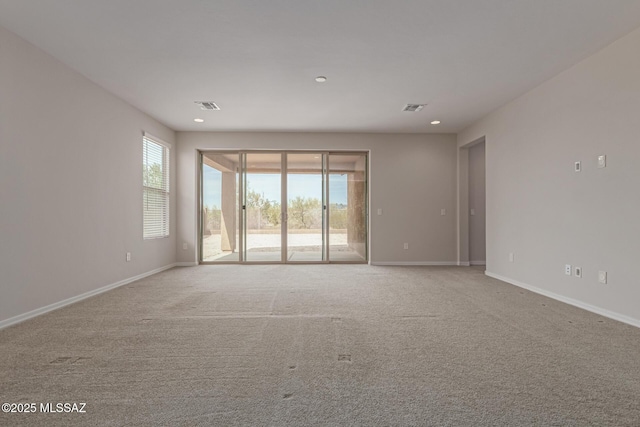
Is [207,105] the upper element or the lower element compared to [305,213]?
upper

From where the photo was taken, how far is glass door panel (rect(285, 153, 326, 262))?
22.7 feet

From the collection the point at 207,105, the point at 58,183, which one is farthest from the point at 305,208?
the point at 58,183

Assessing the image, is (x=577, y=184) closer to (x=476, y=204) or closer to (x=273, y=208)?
(x=476, y=204)

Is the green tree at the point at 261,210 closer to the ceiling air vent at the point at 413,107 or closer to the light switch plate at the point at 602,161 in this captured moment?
the ceiling air vent at the point at 413,107

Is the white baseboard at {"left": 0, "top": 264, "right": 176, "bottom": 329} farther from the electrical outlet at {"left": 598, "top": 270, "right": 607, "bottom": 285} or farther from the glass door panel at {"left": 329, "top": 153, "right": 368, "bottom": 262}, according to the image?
the electrical outlet at {"left": 598, "top": 270, "right": 607, "bottom": 285}

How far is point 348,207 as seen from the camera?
276 inches

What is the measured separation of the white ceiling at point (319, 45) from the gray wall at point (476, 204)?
196 cm

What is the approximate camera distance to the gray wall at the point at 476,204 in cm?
684

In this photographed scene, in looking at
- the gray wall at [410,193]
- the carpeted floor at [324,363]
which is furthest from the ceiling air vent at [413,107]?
the carpeted floor at [324,363]

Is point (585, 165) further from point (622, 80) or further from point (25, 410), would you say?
point (25, 410)

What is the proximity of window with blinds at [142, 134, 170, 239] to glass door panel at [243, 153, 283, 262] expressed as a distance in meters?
1.50

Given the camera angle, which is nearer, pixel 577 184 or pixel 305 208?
pixel 577 184

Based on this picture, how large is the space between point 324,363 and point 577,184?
349cm

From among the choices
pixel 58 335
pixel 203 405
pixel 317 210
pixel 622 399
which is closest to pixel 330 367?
pixel 203 405
